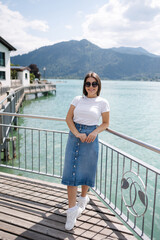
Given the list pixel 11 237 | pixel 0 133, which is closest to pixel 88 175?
pixel 11 237

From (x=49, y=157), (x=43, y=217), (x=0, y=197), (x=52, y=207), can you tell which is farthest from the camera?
(x=49, y=157)

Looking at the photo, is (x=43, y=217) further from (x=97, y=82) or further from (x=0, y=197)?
(x=97, y=82)

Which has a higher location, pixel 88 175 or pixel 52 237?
pixel 88 175

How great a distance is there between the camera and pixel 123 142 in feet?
51.5

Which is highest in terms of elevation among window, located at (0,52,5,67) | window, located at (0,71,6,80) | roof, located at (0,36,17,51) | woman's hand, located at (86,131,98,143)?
roof, located at (0,36,17,51)

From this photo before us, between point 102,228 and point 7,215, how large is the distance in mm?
1297

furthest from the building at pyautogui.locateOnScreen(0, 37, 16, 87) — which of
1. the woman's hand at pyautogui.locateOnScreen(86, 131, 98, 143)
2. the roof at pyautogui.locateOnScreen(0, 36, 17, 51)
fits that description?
the woman's hand at pyautogui.locateOnScreen(86, 131, 98, 143)

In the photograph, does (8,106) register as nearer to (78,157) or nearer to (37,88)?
(78,157)

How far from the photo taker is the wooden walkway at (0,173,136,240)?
2.74 metres

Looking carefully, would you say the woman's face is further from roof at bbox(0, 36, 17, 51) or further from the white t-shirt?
roof at bbox(0, 36, 17, 51)

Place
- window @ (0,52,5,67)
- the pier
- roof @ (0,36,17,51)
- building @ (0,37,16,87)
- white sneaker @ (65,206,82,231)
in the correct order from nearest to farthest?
white sneaker @ (65,206,82,231) → the pier → roof @ (0,36,17,51) → building @ (0,37,16,87) → window @ (0,52,5,67)

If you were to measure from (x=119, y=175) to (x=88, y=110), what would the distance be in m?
8.27

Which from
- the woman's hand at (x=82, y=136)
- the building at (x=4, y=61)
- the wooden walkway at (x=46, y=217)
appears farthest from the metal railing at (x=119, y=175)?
the building at (x=4, y=61)

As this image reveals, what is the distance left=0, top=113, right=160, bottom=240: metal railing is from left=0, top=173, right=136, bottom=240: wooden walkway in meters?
0.20
